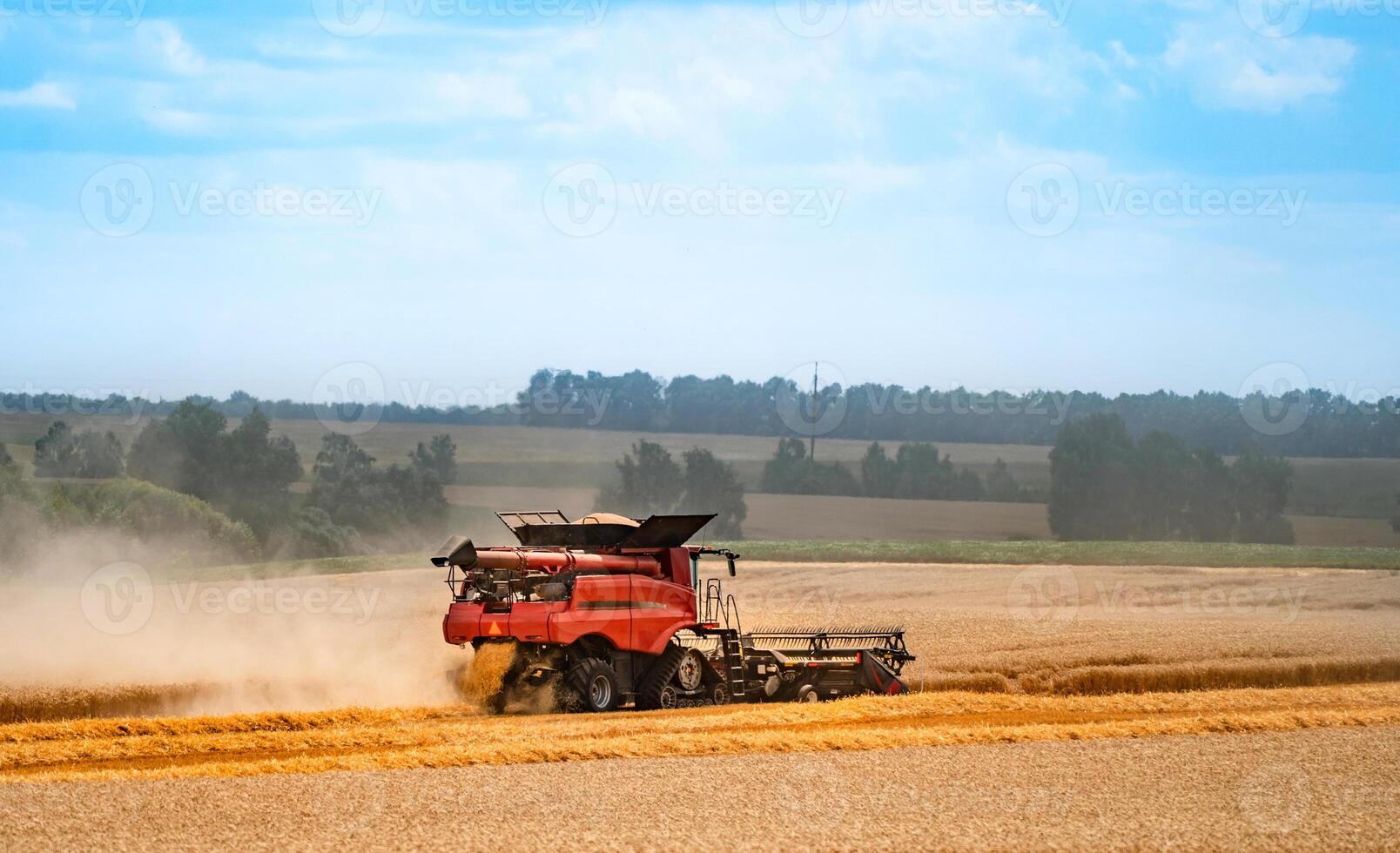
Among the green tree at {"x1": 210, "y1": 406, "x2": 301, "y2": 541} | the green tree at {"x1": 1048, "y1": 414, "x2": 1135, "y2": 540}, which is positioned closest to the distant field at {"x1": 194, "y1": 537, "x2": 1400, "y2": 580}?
the green tree at {"x1": 210, "y1": 406, "x2": 301, "y2": 541}

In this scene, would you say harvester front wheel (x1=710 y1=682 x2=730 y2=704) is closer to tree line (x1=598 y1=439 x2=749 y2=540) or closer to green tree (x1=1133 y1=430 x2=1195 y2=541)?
tree line (x1=598 y1=439 x2=749 y2=540)

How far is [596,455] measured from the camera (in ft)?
293

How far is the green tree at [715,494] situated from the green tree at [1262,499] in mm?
29959

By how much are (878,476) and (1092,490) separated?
564 inches

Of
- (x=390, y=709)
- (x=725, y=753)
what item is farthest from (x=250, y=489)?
(x=725, y=753)

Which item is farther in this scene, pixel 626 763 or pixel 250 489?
pixel 250 489

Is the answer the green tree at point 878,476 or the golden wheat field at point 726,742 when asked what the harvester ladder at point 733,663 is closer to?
the golden wheat field at point 726,742

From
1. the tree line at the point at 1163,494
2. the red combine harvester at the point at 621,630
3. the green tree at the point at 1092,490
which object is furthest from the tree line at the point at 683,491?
the red combine harvester at the point at 621,630

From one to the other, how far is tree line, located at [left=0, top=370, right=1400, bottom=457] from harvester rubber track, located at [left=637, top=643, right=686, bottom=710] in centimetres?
7574

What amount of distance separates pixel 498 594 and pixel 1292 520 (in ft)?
239

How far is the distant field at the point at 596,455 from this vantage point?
260ft

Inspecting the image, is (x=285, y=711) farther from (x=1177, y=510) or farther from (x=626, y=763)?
(x=1177, y=510)

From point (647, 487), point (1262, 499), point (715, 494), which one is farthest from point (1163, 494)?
point (647, 487)

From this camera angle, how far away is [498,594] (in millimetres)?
19656
